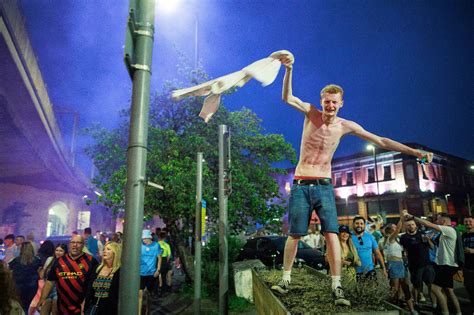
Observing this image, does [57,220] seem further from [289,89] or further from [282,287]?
[289,89]

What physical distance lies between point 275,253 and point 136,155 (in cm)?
1172

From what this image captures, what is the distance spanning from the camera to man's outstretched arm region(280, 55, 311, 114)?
3.96 metres

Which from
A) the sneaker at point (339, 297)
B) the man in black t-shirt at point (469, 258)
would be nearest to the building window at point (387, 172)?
the man in black t-shirt at point (469, 258)

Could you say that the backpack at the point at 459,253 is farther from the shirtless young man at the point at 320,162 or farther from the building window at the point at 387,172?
the building window at the point at 387,172

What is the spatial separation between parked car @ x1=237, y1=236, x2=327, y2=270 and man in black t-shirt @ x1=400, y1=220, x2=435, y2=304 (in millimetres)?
4514

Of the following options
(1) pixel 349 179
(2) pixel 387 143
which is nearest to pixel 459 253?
(2) pixel 387 143

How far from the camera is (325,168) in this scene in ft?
14.0

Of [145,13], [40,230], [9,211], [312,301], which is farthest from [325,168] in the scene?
[40,230]

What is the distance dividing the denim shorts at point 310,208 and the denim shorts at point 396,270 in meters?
5.20

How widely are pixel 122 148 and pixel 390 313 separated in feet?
36.3

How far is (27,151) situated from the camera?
1664 centimetres

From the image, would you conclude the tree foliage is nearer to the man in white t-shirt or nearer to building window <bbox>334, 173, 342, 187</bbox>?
the man in white t-shirt

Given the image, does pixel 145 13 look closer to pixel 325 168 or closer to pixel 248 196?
pixel 325 168

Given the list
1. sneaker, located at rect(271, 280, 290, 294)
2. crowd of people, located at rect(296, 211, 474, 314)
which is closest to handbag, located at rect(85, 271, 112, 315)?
sneaker, located at rect(271, 280, 290, 294)
